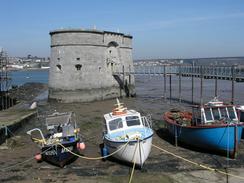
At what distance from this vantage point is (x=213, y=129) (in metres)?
17.0

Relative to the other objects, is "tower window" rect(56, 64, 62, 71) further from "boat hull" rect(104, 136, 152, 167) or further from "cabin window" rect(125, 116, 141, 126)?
"boat hull" rect(104, 136, 152, 167)

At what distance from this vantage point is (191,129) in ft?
59.6

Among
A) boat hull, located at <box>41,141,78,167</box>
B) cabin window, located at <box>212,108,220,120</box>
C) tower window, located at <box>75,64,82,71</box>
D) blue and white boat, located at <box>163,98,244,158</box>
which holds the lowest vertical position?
boat hull, located at <box>41,141,78,167</box>

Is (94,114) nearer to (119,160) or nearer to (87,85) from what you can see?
(87,85)

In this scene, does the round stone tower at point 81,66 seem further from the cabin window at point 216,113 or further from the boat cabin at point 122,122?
the boat cabin at point 122,122

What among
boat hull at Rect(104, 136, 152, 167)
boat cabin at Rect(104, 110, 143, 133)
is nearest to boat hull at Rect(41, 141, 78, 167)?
boat cabin at Rect(104, 110, 143, 133)

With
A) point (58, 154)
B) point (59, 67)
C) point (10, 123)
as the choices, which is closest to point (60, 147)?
point (58, 154)

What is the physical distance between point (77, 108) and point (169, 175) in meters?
24.0

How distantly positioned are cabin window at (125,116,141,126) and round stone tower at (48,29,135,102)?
2580 centimetres

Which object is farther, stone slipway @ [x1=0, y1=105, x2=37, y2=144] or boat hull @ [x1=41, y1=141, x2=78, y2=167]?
stone slipway @ [x1=0, y1=105, x2=37, y2=144]

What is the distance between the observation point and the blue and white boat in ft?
54.7

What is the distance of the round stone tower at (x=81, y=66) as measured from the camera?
42312 millimetres

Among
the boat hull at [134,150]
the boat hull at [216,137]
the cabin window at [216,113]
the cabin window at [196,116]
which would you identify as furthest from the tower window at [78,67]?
the boat hull at [134,150]

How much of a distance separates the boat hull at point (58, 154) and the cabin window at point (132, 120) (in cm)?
268
